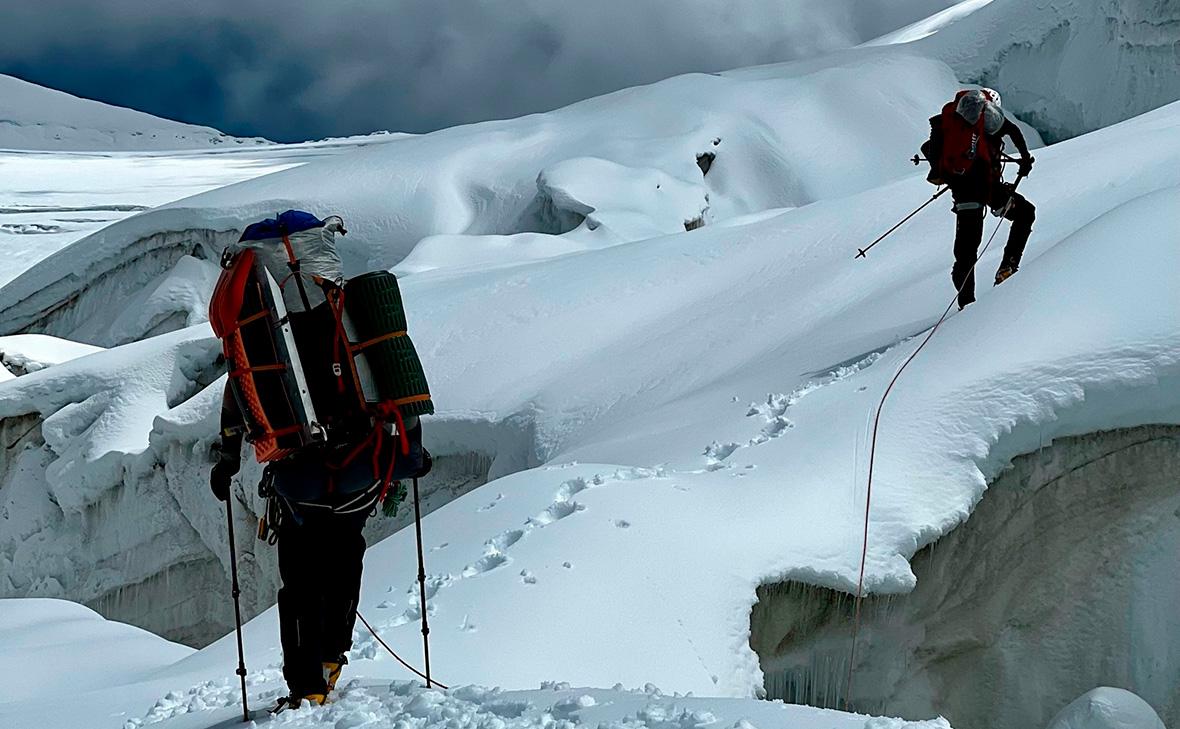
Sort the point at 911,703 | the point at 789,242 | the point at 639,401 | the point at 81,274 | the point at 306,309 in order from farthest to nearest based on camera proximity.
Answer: the point at 81,274 < the point at 789,242 < the point at 639,401 < the point at 911,703 < the point at 306,309

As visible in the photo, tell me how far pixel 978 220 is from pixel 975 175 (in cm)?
32

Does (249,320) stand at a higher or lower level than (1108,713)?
higher

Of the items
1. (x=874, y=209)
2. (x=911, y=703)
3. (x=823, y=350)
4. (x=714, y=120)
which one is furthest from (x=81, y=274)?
(x=911, y=703)

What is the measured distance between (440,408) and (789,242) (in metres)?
4.30

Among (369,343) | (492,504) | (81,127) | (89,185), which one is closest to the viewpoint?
(369,343)

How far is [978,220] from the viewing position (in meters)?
8.31

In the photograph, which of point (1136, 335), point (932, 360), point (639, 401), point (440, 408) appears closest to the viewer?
point (1136, 335)

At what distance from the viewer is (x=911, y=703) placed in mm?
6008

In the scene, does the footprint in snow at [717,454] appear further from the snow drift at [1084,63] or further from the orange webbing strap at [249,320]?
the snow drift at [1084,63]

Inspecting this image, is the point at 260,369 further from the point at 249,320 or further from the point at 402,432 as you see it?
the point at 402,432

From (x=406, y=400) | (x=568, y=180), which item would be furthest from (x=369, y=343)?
(x=568, y=180)

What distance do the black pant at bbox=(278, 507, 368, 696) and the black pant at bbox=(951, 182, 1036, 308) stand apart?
5556 mm

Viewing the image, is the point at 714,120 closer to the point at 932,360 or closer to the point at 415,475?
the point at 932,360

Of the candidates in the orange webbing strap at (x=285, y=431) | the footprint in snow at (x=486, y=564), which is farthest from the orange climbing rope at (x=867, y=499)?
the orange webbing strap at (x=285, y=431)
